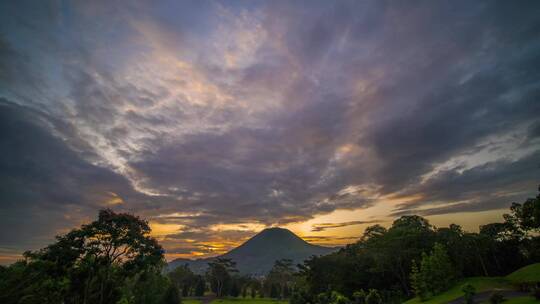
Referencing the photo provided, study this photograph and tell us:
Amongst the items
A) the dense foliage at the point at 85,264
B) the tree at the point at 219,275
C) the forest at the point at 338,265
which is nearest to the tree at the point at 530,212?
the forest at the point at 338,265

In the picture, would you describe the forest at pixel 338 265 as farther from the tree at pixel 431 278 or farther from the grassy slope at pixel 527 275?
the grassy slope at pixel 527 275

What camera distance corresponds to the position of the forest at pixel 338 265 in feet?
77.7

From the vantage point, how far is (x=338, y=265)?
188ft

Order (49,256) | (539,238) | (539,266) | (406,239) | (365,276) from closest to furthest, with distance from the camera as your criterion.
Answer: (49,256), (539,266), (539,238), (406,239), (365,276)

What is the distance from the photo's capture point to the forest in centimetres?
2367

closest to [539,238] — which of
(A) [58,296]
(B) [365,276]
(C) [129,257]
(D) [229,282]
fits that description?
(B) [365,276]

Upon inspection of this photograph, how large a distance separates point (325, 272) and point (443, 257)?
24458mm

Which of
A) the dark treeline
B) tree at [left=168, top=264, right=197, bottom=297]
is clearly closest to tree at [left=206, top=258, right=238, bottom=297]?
tree at [left=168, top=264, right=197, bottom=297]

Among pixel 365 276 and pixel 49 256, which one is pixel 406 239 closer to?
pixel 365 276

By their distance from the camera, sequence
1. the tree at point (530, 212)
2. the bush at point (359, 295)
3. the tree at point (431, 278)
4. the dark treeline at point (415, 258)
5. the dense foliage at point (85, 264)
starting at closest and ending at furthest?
the dense foliage at point (85, 264), the tree at point (530, 212), the bush at point (359, 295), the tree at point (431, 278), the dark treeline at point (415, 258)

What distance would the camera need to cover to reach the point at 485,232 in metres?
50.8

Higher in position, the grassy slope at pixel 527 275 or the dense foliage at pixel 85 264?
the dense foliage at pixel 85 264

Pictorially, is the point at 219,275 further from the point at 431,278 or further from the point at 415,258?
the point at 431,278

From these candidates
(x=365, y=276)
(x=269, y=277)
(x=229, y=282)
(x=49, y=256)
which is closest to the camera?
(x=49, y=256)
